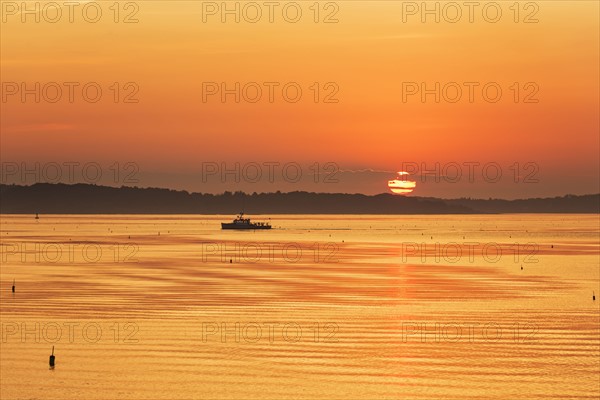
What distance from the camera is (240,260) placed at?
136m

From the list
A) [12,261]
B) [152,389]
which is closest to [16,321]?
[152,389]

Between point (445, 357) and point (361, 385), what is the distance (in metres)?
8.57

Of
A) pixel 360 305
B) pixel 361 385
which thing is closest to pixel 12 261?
pixel 360 305

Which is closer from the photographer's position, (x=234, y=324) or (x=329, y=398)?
(x=329, y=398)

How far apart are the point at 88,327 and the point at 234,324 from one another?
9167mm

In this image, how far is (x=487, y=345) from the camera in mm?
55938

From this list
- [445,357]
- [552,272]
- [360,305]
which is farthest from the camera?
[552,272]

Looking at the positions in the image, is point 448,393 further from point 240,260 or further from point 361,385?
point 240,260

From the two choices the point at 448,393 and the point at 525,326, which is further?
the point at 525,326

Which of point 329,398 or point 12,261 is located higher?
point 12,261

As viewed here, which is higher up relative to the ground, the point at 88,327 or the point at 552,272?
the point at 552,272

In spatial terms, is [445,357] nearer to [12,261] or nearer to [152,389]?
[152,389]

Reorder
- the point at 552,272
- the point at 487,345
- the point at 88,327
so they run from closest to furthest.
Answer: the point at 487,345, the point at 88,327, the point at 552,272

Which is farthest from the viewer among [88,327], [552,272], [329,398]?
[552,272]
